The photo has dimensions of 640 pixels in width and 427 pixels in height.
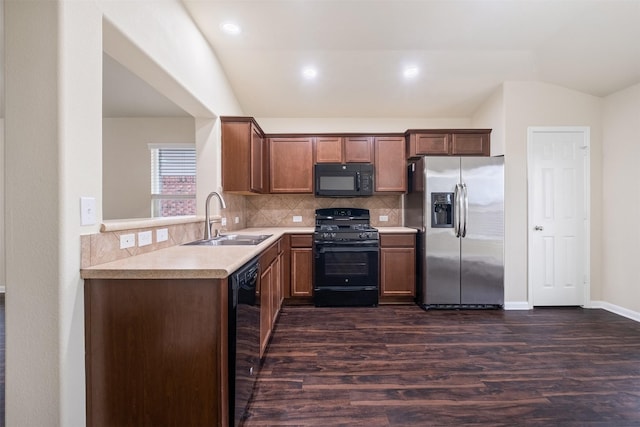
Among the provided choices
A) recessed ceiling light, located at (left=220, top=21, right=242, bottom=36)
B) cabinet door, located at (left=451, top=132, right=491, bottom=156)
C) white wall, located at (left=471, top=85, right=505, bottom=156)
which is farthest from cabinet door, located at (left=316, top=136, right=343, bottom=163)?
white wall, located at (left=471, top=85, right=505, bottom=156)

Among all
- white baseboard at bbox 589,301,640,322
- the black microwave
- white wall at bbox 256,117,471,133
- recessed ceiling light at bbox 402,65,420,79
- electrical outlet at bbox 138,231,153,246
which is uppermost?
recessed ceiling light at bbox 402,65,420,79

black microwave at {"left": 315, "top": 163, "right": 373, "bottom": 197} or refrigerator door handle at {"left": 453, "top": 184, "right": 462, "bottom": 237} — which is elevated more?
black microwave at {"left": 315, "top": 163, "right": 373, "bottom": 197}

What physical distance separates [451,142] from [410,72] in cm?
104

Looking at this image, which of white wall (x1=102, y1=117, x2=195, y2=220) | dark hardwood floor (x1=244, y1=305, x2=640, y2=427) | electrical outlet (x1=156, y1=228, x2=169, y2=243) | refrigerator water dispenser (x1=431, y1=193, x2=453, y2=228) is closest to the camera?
dark hardwood floor (x1=244, y1=305, x2=640, y2=427)

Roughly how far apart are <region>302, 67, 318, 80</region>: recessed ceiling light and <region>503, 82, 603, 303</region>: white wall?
2231 mm

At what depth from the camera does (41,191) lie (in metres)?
1.19

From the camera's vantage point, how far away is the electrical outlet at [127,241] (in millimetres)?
1568

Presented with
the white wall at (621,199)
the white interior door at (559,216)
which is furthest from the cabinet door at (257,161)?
the white wall at (621,199)

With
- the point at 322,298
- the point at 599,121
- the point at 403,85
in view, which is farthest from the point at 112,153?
the point at 599,121

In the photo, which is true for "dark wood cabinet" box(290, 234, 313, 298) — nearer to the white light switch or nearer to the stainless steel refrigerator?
the stainless steel refrigerator

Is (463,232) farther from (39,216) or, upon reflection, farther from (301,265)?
(39,216)

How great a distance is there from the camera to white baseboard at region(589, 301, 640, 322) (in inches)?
Result: 121

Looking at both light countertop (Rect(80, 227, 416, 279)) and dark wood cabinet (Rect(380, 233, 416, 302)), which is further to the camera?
dark wood cabinet (Rect(380, 233, 416, 302))

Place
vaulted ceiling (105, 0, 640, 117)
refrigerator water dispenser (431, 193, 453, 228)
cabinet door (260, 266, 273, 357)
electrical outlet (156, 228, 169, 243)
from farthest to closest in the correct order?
1. refrigerator water dispenser (431, 193, 453, 228)
2. vaulted ceiling (105, 0, 640, 117)
3. cabinet door (260, 266, 273, 357)
4. electrical outlet (156, 228, 169, 243)
